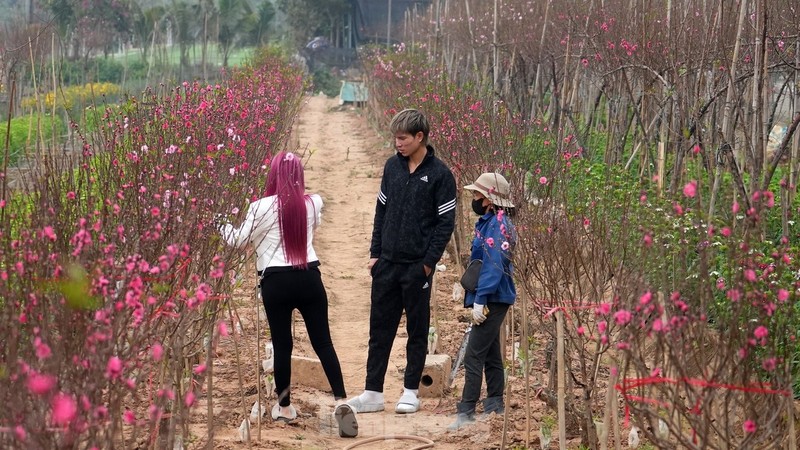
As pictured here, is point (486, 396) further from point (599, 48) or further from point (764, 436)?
point (599, 48)

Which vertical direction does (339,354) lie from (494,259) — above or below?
below

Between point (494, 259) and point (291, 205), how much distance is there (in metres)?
1.11

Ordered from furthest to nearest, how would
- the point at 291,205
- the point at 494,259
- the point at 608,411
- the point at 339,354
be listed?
the point at 339,354, the point at 494,259, the point at 291,205, the point at 608,411

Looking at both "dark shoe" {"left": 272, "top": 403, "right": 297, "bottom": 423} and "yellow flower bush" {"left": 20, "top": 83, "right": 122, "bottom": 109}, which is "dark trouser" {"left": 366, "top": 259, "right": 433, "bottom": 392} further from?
A: "yellow flower bush" {"left": 20, "top": 83, "right": 122, "bottom": 109}

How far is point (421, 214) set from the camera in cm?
612

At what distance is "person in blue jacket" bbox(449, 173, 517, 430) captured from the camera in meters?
5.92

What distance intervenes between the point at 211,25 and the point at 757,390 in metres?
41.2

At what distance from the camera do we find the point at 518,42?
16.9 m

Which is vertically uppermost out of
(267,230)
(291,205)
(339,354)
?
(291,205)

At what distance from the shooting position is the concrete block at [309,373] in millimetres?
7180

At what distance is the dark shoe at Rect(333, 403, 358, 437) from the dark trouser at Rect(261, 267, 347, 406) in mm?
202

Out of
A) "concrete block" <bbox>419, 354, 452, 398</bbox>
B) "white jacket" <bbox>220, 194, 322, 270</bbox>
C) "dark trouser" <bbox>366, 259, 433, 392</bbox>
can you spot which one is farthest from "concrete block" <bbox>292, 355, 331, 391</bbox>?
"white jacket" <bbox>220, 194, 322, 270</bbox>

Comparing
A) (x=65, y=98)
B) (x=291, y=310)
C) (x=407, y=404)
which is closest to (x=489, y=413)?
(x=407, y=404)

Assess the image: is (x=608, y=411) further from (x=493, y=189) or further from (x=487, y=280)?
(x=493, y=189)
